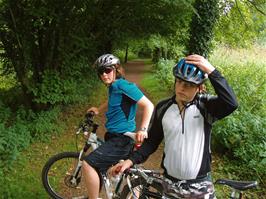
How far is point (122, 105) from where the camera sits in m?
4.18

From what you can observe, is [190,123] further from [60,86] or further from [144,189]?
[60,86]

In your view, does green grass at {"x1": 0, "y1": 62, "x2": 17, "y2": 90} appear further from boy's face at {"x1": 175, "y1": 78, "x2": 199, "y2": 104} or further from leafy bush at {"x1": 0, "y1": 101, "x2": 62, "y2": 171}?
boy's face at {"x1": 175, "y1": 78, "x2": 199, "y2": 104}

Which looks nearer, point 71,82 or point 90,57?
point 71,82

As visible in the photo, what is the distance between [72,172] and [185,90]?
2.92 m

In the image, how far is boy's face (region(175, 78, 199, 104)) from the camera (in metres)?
2.66

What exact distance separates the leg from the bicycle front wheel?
2.22 ft

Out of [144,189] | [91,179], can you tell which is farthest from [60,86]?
[144,189]

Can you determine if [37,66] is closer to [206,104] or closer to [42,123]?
[42,123]

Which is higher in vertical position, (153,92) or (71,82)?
(71,82)

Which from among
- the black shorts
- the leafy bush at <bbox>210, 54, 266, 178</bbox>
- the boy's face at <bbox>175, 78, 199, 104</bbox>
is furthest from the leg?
the leafy bush at <bbox>210, 54, 266, 178</bbox>

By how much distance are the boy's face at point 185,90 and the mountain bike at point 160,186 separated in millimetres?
622

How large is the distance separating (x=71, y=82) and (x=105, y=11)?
2.96m

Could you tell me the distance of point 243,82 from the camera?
1066 centimetres

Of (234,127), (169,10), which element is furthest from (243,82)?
(234,127)
